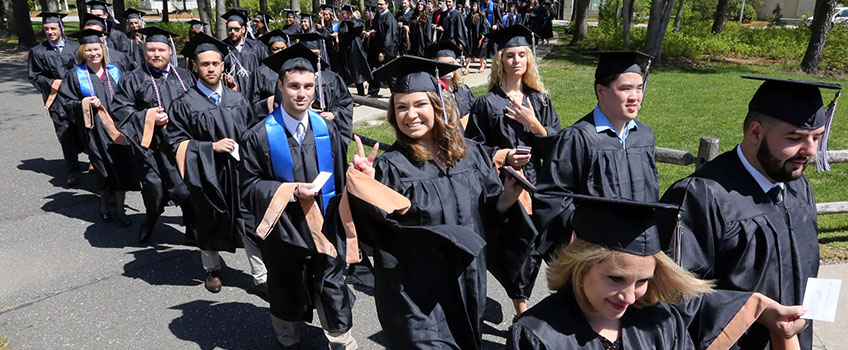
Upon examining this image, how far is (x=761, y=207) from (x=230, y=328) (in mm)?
3657

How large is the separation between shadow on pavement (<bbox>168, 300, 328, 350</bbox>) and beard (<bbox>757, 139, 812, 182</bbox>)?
3103 mm

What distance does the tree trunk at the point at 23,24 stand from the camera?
21.8m

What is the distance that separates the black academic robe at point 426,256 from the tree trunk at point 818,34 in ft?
52.6

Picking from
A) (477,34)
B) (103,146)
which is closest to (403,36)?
(477,34)

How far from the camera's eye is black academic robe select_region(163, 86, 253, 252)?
479cm

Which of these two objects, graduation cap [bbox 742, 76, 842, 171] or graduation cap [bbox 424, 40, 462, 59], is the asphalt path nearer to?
graduation cap [bbox 424, 40, 462, 59]

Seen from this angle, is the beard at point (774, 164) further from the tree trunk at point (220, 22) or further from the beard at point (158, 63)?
the tree trunk at point (220, 22)

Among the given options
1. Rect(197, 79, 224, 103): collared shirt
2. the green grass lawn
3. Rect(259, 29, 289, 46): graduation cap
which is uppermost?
Rect(259, 29, 289, 46): graduation cap

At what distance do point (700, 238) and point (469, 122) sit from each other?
97.1 inches

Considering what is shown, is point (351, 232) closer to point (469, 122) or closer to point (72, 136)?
point (469, 122)

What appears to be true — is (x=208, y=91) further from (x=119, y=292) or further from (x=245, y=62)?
(x=245, y=62)

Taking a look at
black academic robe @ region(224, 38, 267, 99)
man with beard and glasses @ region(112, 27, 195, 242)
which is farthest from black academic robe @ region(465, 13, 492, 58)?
man with beard and glasses @ region(112, 27, 195, 242)

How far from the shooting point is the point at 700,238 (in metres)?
2.58

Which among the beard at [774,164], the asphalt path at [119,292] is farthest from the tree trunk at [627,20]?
the beard at [774,164]
